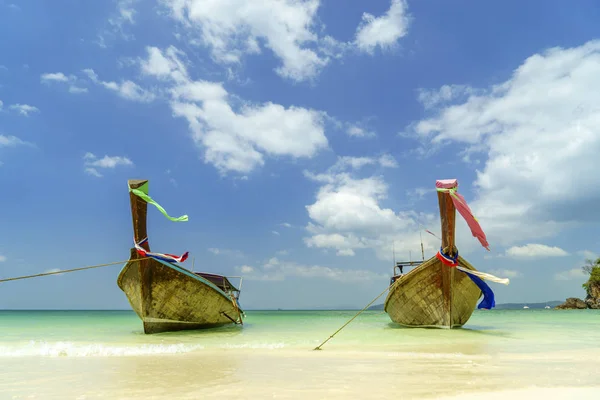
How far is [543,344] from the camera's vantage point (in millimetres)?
10562

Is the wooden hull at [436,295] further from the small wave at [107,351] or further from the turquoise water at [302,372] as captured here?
the small wave at [107,351]

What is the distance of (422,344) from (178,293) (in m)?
8.16

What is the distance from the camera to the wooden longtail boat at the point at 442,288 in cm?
1339

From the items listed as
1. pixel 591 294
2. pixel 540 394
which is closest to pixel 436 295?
pixel 540 394

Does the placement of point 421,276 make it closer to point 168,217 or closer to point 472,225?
point 472,225

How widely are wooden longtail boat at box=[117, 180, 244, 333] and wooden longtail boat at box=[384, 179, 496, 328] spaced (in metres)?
7.48

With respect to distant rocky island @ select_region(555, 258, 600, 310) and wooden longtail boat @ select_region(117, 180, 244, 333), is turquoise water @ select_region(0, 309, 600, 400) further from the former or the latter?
distant rocky island @ select_region(555, 258, 600, 310)

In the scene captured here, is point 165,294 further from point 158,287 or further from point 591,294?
point 591,294

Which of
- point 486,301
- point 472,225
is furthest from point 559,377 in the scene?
point 486,301

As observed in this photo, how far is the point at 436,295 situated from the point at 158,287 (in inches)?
378

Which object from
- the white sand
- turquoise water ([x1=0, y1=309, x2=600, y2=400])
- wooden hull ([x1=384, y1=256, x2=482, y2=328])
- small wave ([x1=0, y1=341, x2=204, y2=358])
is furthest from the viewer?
wooden hull ([x1=384, y1=256, x2=482, y2=328])

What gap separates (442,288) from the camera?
14.2m

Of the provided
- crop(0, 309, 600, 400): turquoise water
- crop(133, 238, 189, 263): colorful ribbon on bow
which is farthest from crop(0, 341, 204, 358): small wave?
crop(133, 238, 189, 263): colorful ribbon on bow

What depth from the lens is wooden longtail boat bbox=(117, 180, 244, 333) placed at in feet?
42.7
